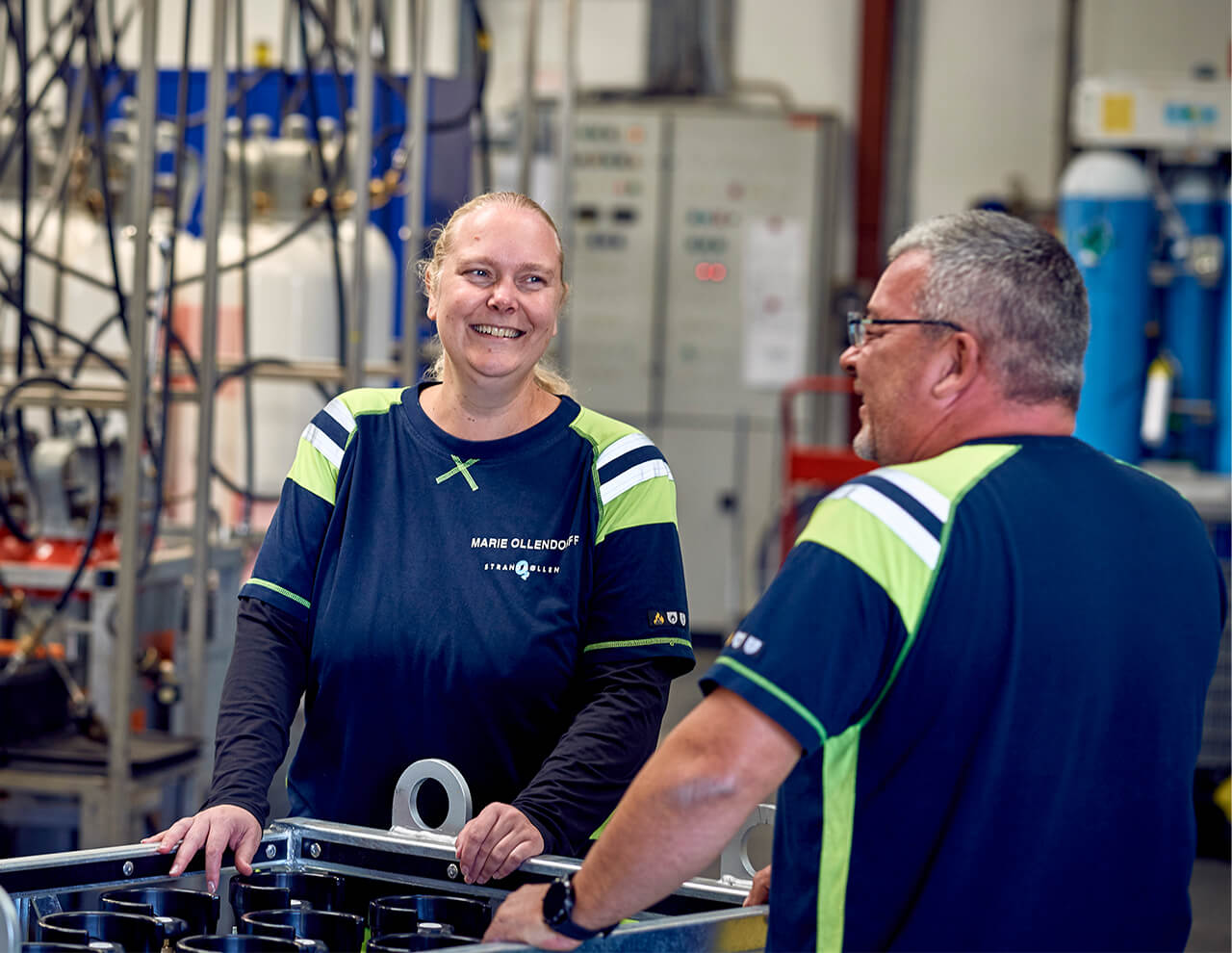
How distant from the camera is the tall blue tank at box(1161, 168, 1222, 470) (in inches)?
179

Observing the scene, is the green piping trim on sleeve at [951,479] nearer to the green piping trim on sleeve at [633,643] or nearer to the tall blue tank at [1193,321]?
the green piping trim on sleeve at [633,643]

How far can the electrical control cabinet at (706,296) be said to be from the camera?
6816mm

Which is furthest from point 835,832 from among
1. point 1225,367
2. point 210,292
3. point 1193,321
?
point 1193,321

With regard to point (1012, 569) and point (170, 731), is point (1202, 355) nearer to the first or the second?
point (170, 731)

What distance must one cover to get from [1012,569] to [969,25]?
6.56 metres

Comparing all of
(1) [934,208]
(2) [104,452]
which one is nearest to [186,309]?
(2) [104,452]

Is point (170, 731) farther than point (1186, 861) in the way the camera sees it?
Yes

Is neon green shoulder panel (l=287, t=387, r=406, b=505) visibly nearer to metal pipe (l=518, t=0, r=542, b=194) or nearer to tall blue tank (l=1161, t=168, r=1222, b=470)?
metal pipe (l=518, t=0, r=542, b=194)

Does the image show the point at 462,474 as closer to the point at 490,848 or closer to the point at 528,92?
the point at 490,848

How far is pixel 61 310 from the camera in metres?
3.93

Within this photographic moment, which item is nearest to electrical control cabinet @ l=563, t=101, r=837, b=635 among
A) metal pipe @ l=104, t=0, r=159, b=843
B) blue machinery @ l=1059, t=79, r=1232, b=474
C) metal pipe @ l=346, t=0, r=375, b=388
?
blue machinery @ l=1059, t=79, r=1232, b=474

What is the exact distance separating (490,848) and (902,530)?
0.51 m

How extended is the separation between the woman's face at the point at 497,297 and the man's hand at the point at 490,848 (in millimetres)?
460

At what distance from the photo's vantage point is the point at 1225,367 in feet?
14.6
